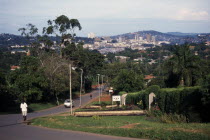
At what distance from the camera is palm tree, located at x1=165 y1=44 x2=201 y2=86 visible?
36688 mm

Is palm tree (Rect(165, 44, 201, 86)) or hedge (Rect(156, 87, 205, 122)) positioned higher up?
palm tree (Rect(165, 44, 201, 86))

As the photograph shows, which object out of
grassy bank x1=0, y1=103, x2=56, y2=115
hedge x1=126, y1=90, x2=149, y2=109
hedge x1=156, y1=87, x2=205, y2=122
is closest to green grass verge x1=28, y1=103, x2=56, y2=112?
grassy bank x1=0, y1=103, x2=56, y2=115

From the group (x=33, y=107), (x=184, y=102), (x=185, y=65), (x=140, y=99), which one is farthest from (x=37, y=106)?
(x=184, y=102)

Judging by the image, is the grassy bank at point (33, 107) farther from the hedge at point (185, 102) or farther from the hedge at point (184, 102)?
the hedge at point (184, 102)

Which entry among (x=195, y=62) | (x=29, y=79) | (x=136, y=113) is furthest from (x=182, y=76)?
(x=29, y=79)

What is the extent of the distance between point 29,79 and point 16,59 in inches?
2601

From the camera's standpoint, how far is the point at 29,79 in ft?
141

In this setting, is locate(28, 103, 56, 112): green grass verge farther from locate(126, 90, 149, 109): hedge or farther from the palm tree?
the palm tree

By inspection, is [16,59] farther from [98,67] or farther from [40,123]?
[40,123]

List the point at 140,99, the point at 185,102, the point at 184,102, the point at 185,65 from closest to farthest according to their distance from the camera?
the point at 185,102 < the point at 184,102 < the point at 140,99 < the point at 185,65

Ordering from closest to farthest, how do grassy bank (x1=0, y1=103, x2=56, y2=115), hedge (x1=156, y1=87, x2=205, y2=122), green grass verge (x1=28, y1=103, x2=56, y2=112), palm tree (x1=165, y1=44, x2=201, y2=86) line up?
hedge (x1=156, y1=87, x2=205, y2=122) < palm tree (x1=165, y1=44, x2=201, y2=86) < grassy bank (x1=0, y1=103, x2=56, y2=115) < green grass verge (x1=28, y1=103, x2=56, y2=112)

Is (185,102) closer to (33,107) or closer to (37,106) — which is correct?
(33,107)

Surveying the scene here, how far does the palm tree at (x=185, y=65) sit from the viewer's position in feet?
120

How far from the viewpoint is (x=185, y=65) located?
37094 millimetres
